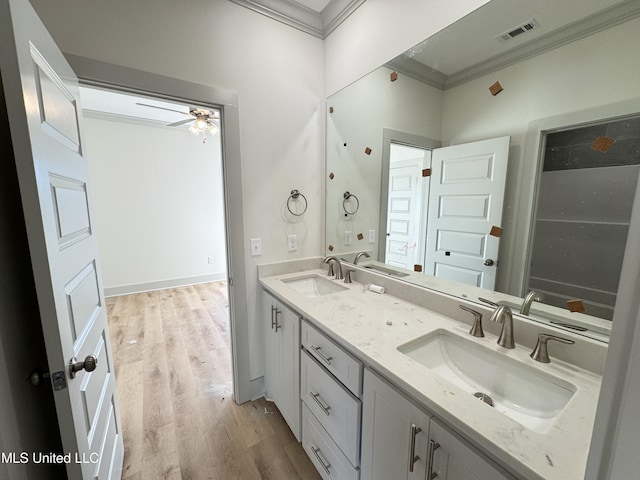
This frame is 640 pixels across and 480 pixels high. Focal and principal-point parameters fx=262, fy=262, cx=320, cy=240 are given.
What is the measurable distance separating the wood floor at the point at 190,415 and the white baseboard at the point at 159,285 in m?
1.03

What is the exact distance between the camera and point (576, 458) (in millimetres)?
578

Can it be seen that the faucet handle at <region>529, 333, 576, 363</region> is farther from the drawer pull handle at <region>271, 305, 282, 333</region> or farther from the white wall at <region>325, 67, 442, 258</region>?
the drawer pull handle at <region>271, 305, 282, 333</region>

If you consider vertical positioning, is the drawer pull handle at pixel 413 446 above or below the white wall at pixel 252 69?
below

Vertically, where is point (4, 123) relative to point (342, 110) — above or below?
below

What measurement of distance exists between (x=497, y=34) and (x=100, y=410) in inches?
90.4

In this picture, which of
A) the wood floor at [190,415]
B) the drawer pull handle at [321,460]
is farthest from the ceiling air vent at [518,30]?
the wood floor at [190,415]

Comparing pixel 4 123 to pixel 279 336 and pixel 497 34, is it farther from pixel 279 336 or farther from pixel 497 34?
pixel 497 34

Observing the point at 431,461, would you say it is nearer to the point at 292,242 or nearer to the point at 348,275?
the point at 348,275

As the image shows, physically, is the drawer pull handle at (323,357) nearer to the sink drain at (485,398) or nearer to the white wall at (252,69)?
the sink drain at (485,398)


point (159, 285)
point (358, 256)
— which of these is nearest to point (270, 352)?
point (358, 256)

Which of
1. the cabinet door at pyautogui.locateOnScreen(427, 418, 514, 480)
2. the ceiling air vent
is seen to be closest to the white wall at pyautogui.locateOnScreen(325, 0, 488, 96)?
the ceiling air vent

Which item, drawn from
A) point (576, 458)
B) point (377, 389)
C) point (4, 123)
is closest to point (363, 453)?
point (377, 389)

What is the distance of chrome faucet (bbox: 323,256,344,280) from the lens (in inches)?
74.2

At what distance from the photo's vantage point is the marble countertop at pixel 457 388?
0.59 m
